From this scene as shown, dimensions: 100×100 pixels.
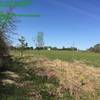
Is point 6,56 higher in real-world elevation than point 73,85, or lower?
higher

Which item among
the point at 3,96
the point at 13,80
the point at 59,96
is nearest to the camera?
the point at 3,96

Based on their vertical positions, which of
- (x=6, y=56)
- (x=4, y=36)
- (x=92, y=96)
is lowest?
(x=92, y=96)

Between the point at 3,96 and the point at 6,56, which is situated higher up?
the point at 6,56

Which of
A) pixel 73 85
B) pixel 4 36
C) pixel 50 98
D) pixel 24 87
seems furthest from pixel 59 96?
pixel 4 36

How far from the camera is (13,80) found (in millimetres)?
10484

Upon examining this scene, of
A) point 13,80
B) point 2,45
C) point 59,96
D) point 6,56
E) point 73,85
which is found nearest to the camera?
point 59,96

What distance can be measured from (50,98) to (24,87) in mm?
1117

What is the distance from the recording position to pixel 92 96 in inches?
421

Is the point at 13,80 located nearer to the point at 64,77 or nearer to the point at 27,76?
the point at 27,76

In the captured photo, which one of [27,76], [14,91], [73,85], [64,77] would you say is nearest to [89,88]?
[73,85]

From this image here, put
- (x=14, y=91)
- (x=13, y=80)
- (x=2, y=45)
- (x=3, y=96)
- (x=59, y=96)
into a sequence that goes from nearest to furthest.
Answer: (x=3, y=96), (x=14, y=91), (x=59, y=96), (x=13, y=80), (x=2, y=45)

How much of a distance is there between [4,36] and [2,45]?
59 centimetres

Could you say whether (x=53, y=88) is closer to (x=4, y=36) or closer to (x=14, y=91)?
(x=14, y=91)

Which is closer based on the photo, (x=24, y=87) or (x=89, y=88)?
(x=24, y=87)
